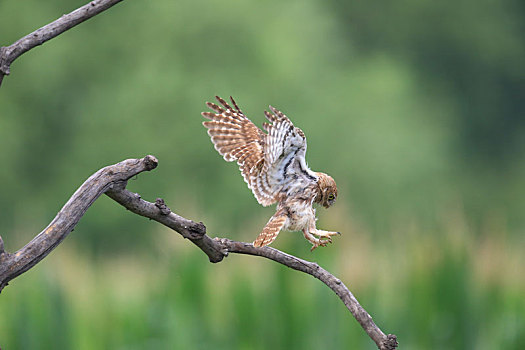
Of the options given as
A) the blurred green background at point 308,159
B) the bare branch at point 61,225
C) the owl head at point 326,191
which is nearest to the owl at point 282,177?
the owl head at point 326,191

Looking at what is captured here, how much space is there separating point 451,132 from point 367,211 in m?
8.78

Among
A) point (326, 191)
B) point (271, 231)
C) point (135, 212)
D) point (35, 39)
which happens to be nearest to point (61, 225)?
point (135, 212)

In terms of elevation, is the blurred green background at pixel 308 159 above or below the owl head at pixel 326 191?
above

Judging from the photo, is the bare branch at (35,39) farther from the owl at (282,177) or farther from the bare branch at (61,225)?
the owl at (282,177)

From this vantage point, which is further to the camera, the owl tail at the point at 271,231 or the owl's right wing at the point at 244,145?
the owl's right wing at the point at 244,145

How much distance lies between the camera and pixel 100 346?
584 centimetres

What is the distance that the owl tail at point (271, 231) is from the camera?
2.87 meters

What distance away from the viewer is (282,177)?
315 cm

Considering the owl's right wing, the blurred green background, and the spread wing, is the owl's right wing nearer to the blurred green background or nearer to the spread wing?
the spread wing

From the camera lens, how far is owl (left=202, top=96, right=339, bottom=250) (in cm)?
294

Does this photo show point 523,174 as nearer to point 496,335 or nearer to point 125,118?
point 125,118

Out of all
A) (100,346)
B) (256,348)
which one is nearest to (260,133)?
(256,348)

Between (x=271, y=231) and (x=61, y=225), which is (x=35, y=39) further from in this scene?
(x=271, y=231)

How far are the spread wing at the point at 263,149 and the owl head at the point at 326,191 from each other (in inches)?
1.8
